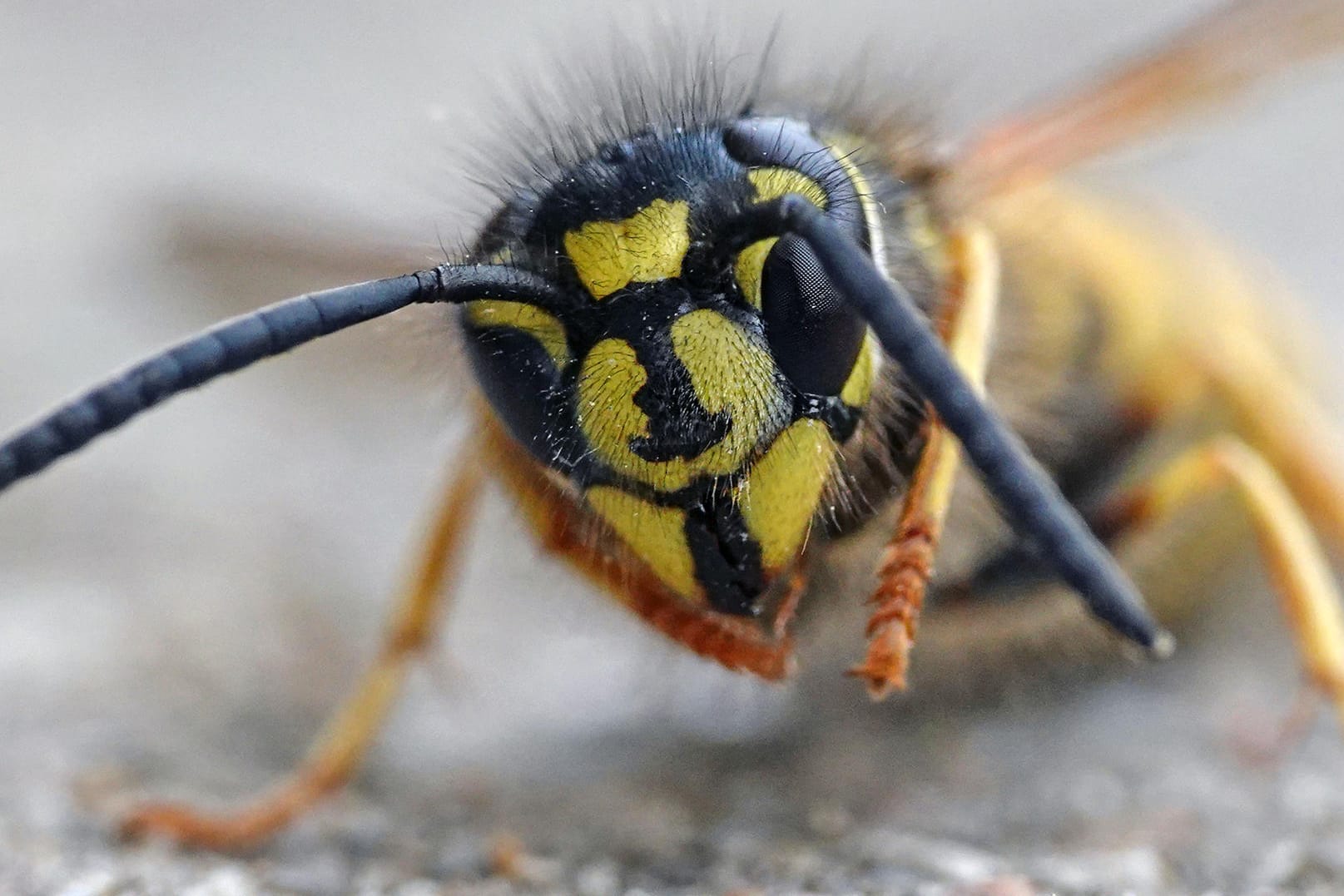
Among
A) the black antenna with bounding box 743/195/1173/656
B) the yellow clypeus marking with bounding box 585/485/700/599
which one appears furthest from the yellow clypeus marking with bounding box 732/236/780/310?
the yellow clypeus marking with bounding box 585/485/700/599

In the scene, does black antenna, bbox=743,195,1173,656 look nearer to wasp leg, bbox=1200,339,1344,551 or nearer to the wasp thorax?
the wasp thorax

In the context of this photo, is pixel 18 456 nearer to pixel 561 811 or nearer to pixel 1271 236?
pixel 561 811

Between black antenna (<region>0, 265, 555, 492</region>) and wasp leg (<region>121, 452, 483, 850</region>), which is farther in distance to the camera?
wasp leg (<region>121, 452, 483, 850</region>)

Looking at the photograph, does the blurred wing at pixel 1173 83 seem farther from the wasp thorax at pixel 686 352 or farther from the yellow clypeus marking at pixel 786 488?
the yellow clypeus marking at pixel 786 488

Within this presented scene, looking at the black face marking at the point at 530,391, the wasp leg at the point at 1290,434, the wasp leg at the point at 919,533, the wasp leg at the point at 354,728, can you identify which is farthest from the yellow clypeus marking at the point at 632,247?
the wasp leg at the point at 1290,434

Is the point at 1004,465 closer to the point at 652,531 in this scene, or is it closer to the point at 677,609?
the point at 652,531

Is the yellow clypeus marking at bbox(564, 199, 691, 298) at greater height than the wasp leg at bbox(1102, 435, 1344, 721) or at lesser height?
lesser
